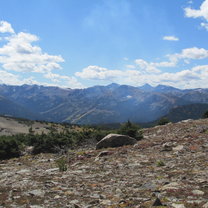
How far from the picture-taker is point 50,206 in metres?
8.27

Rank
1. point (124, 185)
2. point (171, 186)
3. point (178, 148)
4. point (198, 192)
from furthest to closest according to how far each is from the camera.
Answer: point (178, 148), point (124, 185), point (171, 186), point (198, 192)

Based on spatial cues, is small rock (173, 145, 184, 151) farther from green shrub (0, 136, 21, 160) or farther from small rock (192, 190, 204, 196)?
green shrub (0, 136, 21, 160)

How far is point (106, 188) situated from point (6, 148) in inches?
833

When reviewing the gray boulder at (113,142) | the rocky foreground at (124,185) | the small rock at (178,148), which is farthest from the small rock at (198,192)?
the gray boulder at (113,142)

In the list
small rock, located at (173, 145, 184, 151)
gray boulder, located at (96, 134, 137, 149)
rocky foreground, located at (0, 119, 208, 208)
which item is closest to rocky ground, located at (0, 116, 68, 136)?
gray boulder, located at (96, 134, 137, 149)

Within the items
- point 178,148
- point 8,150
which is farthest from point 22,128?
point 178,148

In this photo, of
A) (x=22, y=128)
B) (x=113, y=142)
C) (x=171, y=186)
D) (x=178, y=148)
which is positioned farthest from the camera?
(x=22, y=128)

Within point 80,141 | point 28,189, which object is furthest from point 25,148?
point 28,189

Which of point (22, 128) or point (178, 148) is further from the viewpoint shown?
point (22, 128)

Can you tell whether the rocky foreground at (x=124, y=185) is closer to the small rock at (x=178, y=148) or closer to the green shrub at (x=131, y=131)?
the small rock at (x=178, y=148)

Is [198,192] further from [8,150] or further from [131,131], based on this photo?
[8,150]

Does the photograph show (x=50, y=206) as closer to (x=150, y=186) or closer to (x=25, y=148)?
(x=150, y=186)

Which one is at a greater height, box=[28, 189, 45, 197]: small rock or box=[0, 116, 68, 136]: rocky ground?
box=[28, 189, 45, 197]: small rock

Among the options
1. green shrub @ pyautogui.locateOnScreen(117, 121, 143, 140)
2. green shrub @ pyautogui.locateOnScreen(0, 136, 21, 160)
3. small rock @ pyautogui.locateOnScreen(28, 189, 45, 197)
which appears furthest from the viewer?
green shrub @ pyautogui.locateOnScreen(117, 121, 143, 140)
